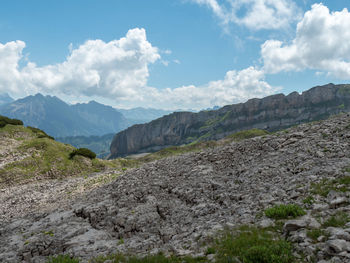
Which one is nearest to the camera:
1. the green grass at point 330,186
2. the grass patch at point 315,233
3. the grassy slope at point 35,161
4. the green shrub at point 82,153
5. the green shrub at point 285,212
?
the grass patch at point 315,233

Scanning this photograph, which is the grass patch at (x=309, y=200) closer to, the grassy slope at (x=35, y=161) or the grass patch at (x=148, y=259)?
the grass patch at (x=148, y=259)

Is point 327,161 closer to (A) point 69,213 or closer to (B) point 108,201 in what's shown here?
(B) point 108,201

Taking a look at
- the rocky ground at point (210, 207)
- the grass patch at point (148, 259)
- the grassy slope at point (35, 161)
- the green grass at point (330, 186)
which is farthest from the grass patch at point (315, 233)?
the grassy slope at point (35, 161)

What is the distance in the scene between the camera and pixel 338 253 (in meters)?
5.98

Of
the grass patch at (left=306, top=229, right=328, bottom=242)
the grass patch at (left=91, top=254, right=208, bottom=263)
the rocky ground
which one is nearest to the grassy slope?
the rocky ground

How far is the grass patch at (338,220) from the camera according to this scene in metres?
7.46

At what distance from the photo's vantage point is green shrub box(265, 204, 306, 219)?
8.73 meters

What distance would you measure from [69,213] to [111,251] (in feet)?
29.4

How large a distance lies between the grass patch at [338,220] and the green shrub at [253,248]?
1924mm

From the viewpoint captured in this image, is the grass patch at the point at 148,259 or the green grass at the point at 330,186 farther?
the green grass at the point at 330,186

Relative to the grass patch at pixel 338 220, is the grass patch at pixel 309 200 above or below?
above

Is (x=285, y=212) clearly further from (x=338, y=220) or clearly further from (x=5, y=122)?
(x=5, y=122)

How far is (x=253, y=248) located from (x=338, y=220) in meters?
3.42

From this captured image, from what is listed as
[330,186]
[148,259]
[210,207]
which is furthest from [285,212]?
[148,259]
